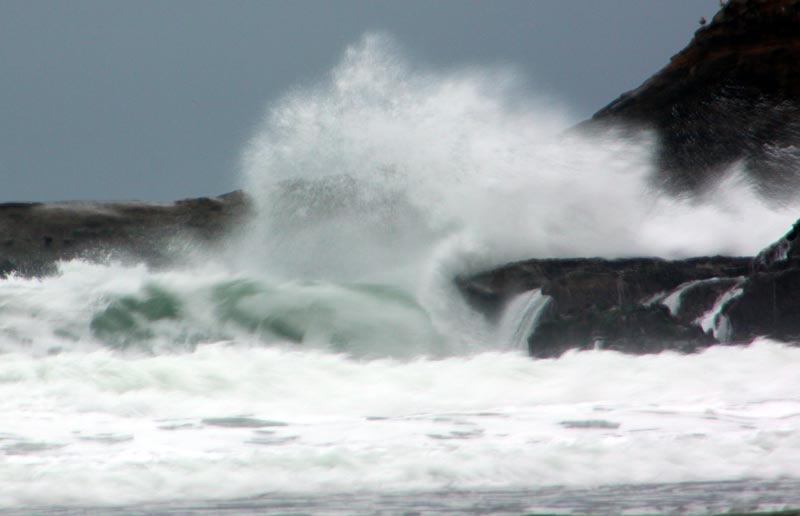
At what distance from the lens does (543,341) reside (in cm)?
1232

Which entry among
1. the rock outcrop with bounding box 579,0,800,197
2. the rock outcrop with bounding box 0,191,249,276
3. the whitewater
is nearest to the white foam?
the whitewater

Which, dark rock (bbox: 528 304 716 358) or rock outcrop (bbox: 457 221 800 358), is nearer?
rock outcrop (bbox: 457 221 800 358)

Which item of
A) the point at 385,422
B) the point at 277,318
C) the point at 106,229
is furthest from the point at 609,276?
the point at 106,229

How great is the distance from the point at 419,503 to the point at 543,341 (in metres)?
6.71

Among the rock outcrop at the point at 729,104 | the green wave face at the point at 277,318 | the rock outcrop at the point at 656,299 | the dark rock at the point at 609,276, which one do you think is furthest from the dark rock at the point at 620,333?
the rock outcrop at the point at 729,104

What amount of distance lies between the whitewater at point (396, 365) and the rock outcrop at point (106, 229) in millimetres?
1604

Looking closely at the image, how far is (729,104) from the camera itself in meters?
20.2

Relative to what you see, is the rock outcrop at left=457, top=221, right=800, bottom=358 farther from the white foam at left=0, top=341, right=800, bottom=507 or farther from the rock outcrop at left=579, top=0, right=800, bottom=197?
the rock outcrop at left=579, top=0, right=800, bottom=197

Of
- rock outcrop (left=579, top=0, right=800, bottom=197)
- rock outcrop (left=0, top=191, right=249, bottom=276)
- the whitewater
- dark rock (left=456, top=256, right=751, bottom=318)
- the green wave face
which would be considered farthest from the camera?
rock outcrop (left=0, top=191, right=249, bottom=276)

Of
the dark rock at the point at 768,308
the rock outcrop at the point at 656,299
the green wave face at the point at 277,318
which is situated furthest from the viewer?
the green wave face at the point at 277,318

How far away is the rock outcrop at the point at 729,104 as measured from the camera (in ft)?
58.1

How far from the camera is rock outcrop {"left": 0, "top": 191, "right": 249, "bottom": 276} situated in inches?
811

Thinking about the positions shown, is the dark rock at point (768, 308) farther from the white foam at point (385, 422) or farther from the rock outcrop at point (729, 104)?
the rock outcrop at point (729, 104)

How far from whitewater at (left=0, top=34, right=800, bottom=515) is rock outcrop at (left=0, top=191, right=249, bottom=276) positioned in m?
1.60
